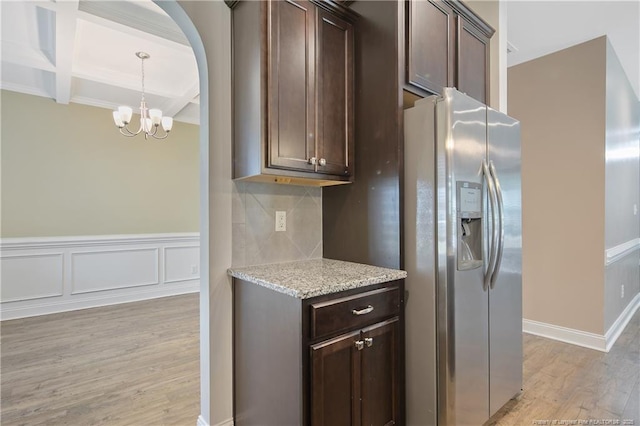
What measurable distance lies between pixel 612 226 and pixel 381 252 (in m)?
2.91

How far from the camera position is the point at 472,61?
236 centimetres

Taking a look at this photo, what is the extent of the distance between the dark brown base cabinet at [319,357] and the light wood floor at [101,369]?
760 mm

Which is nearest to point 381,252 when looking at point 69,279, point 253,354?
point 253,354

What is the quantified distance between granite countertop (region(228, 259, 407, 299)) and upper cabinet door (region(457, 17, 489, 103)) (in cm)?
142

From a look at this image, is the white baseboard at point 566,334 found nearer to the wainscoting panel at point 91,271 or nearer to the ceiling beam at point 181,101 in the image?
the ceiling beam at point 181,101

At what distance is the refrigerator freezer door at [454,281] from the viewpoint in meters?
1.66

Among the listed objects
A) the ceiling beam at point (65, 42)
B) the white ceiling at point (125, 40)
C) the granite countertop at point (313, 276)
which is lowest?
the granite countertop at point (313, 276)

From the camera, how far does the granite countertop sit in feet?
4.57

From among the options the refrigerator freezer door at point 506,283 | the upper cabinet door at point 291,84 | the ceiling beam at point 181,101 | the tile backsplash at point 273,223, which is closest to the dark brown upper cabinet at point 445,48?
the refrigerator freezer door at point 506,283

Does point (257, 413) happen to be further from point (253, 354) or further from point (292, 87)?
point (292, 87)

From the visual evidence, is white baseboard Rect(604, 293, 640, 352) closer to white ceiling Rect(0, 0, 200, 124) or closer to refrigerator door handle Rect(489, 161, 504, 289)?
refrigerator door handle Rect(489, 161, 504, 289)

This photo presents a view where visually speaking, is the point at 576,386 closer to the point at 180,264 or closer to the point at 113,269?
the point at 180,264

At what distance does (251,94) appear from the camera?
1.67 m

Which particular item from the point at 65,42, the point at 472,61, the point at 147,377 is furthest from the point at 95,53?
the point at 472,61
